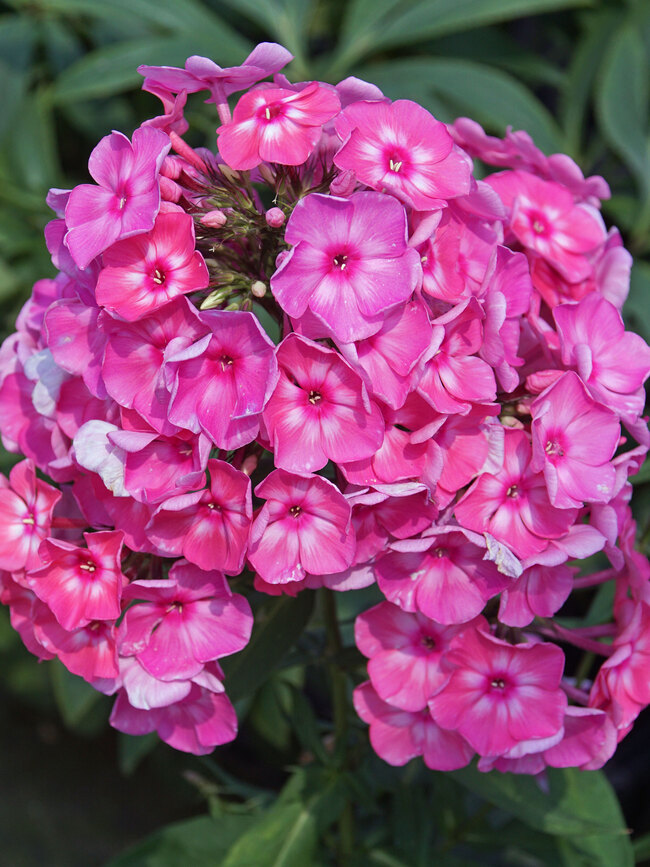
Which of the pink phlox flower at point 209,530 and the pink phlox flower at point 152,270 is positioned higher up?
the pink phlox flower at point 152,270

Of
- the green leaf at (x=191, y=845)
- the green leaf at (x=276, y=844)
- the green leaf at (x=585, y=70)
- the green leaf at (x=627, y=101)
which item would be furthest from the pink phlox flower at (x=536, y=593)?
the green leaf at (x=585, y=70)

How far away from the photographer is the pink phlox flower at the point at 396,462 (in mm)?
620

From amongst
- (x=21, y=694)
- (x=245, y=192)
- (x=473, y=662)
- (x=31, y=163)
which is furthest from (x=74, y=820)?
(x=245, y=192)

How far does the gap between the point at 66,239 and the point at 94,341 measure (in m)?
0.08

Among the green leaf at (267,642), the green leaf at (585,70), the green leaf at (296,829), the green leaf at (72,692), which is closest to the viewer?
the green leaf at (267,642)

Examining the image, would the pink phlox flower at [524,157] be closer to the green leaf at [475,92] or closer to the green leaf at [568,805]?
the green leaf at [568,805]

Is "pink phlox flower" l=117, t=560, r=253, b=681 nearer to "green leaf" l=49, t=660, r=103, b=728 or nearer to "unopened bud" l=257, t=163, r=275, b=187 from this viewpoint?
"unopened bud" l=257, t=163, r=275, b=187

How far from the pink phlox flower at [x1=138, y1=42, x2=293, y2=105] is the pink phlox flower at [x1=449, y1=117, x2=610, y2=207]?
207 mm

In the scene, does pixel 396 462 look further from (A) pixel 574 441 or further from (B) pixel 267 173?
(B) pixel 267 173

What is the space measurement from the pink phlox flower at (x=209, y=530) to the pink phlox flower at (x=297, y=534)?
0.01 m

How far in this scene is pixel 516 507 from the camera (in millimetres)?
660

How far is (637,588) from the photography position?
71 cm

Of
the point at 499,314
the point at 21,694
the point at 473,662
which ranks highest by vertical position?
the point at 499,314

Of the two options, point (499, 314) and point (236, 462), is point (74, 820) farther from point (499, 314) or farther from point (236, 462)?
point (499, 314)
